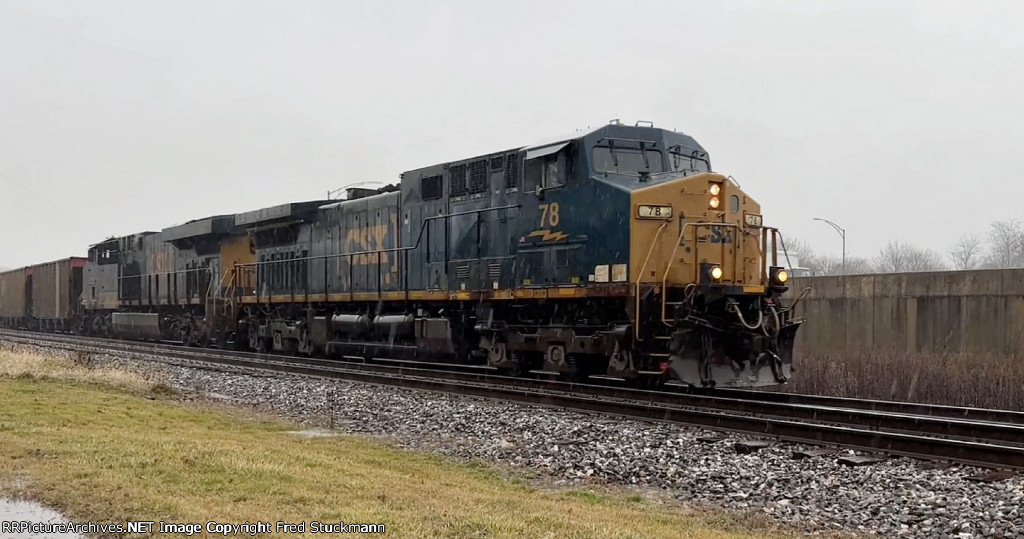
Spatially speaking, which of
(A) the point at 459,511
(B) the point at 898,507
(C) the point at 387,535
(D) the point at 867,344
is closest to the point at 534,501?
(A) the point at 459,511

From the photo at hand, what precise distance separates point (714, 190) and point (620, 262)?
1764 mm

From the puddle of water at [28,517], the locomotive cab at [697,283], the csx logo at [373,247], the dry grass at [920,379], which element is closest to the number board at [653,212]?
the locomotive cab at [697,283]

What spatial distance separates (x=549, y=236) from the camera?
14023mm

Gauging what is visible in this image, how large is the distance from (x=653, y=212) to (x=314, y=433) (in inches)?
216

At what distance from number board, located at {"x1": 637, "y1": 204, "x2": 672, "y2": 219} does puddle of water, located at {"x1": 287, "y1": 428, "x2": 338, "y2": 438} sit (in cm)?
513

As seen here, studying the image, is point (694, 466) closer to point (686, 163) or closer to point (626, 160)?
point (626, 160)

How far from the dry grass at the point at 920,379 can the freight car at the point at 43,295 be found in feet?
110

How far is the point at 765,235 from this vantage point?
13.5 m

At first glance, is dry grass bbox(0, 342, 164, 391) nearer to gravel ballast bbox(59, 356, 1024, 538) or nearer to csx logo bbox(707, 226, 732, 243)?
gravel ballast bbox(59, 356, 1024, 538)

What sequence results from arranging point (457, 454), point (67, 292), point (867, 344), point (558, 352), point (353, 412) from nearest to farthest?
point (457, 454) < point (353, 412) < point (558, 352) < point (867, 344) < point (67, 292)

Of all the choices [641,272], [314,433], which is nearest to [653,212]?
[641,272]

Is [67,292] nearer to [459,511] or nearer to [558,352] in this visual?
[558,352]

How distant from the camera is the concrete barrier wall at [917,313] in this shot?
16.8 meters

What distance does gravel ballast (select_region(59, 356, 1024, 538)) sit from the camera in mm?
6180
